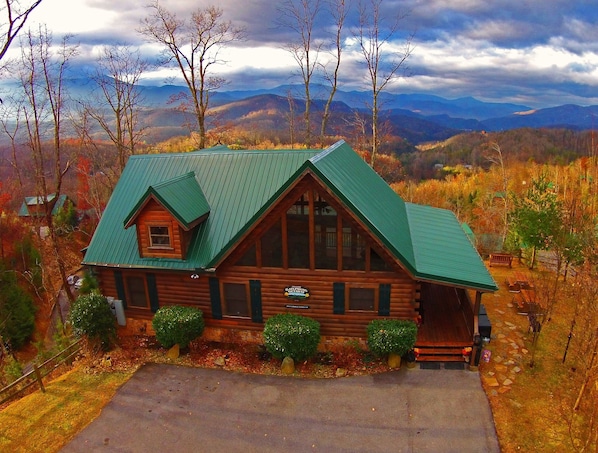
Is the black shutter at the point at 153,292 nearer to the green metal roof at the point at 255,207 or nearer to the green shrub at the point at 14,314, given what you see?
the green metal roof at the point at 255,207

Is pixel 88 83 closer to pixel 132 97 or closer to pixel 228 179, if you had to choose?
pixel 132 97

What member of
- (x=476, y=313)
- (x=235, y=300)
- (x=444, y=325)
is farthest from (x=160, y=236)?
(x=476, y=313)

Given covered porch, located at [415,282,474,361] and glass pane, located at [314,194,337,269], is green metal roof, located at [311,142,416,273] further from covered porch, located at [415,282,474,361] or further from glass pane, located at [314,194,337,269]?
covered porch, located at [415,282,474,361]

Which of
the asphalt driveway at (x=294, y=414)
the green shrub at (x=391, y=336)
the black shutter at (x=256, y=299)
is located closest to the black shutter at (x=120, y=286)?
the asphalt driveway at (x=294, y=414)

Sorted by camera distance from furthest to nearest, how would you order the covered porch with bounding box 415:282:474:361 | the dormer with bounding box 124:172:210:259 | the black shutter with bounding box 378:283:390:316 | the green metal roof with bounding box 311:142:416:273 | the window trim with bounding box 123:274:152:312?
the window trim with bounding box 123:274:152:312, the dormer with bounding box 124:172:210:259, the covered porch with bounding box 415:282:474:361, the black shutter with bounding box 378:283:390:316, the green metal roof with bounding box 311:142:416:273

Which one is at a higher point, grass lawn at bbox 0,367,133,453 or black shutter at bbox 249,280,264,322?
black shutter at bbox 249,280,264,322

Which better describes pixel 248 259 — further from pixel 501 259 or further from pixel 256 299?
pixel 501 259

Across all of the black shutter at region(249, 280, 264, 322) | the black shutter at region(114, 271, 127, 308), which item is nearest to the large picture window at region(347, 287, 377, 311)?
the black shutter at region(249, 280, 264, 322)
